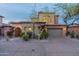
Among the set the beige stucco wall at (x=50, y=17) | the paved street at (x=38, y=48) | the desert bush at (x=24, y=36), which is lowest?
the paved street at (x=38, y=48)

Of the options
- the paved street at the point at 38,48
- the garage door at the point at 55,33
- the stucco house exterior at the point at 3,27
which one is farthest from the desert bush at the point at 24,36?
the garage door at the point at 55,33

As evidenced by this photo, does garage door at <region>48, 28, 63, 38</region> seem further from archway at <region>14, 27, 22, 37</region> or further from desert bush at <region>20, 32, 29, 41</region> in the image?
archway at <region>14, 27, 22, 37</region>

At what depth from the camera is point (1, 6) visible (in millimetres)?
3594

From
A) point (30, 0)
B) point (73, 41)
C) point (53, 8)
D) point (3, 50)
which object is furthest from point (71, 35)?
point (3, 50)

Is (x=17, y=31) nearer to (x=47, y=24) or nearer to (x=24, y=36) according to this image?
(x=24, y=36)

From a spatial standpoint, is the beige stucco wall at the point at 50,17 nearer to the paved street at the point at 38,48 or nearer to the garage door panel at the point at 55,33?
the garage door panel at the point at 55,33

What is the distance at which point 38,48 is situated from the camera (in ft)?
11.8

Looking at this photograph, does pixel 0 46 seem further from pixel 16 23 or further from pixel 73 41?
pixel 73 41

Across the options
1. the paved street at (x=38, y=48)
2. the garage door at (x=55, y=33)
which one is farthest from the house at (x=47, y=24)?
the paved street at (x=38, y=48)

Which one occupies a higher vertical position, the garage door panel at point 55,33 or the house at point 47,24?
the house at point 47,24

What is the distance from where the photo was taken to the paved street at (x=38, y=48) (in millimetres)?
3580

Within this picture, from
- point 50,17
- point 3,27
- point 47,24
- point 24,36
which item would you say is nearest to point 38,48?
point 24,36

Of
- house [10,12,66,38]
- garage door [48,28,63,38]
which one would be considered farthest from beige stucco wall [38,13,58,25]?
garage door [48,28,63,38]

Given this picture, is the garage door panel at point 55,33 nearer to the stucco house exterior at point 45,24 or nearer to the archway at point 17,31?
the stucco house exterior at point 45,24
